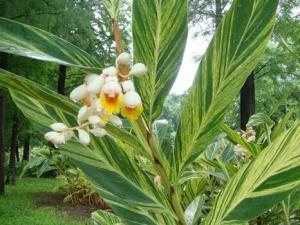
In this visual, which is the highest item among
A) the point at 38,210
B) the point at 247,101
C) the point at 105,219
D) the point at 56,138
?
the point at 56,138

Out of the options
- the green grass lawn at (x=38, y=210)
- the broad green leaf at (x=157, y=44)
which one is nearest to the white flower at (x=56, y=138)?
the broad green leaf at (x=157, y=44)

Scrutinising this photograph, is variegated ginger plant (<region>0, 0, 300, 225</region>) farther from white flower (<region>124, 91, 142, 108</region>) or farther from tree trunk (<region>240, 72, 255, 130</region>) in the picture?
tree trunk (<region>240, 72, 255, 130</region>)

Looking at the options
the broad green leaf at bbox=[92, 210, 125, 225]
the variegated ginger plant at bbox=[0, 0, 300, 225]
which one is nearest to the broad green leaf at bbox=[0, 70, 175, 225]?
the variegated ginger plant at bbox=[0, 0, 300, 225]

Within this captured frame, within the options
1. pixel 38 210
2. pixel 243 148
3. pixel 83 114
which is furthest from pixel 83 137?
pixel 38 210

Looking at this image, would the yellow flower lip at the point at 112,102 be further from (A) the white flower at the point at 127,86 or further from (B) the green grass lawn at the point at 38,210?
(B) the green grass lawn at the point at 38,210

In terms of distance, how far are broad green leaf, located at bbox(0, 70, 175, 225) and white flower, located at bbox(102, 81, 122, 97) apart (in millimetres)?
86

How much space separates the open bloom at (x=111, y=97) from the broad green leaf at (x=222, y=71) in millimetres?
140

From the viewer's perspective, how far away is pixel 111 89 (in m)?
0.42

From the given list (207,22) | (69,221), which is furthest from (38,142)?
(69,221)

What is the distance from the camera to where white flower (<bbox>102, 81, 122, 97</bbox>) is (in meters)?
0.41

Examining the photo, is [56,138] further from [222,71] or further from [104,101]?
[222,71]

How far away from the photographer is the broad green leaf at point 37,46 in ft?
1.49

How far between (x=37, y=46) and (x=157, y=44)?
0.13m

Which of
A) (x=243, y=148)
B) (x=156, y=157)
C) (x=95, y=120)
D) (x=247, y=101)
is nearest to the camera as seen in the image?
(x=95, y=120)
